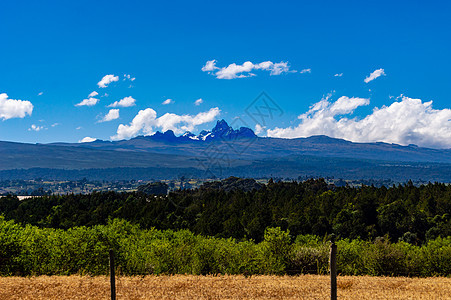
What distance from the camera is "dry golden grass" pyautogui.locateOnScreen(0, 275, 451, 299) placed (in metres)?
31.5

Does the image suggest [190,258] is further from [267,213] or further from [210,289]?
[267,213]

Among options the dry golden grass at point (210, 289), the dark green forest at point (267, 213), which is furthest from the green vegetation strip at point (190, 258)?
the dark green forest at point (267, 213)

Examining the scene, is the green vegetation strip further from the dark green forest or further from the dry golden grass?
the dark green forest

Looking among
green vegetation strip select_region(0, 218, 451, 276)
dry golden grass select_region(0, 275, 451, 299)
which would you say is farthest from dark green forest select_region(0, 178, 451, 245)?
dry golden grass select_region(0, 275, 451, 299)

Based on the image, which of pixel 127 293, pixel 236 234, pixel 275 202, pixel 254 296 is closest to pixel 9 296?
pixel 127 293

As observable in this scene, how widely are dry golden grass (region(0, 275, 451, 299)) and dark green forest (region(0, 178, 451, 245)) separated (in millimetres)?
53127

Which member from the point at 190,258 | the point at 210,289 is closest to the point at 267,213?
the point at 190,258

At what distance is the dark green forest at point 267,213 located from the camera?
345 feet

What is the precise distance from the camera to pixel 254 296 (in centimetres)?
3194

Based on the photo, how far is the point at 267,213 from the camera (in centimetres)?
11975

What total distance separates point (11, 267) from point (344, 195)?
4314 inches

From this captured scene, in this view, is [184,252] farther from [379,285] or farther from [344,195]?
[344,195]

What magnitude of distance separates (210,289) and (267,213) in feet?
284

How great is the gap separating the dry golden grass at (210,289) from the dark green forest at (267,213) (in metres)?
53.1
